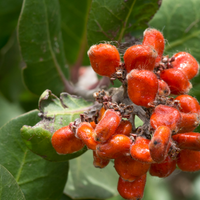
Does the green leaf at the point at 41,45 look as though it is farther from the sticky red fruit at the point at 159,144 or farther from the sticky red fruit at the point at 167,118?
the sticky red fruit at the point at 159,144

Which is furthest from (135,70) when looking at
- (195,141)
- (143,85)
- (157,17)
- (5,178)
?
(157,17)

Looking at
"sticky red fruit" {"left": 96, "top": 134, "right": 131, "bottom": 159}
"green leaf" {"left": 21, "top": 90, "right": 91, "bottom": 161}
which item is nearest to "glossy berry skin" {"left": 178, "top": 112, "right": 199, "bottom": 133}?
"sticky red fruit" {"left": 96, "top": 134, "right": 131, "bottom": 159}

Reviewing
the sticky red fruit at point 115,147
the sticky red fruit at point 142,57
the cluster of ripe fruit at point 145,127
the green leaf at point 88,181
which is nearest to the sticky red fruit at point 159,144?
the cluster of ripe fruit at point 145,127

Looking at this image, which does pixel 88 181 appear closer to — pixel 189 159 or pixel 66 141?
pixel 66 141

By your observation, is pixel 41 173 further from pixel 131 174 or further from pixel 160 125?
pixel 160 125

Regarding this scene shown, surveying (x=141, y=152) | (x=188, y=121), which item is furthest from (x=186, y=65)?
(x=141, y=152)

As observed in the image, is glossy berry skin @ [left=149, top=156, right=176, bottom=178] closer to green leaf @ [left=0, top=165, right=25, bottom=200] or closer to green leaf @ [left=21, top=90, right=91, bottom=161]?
green leaf @ [left=21, top=90, right=91, bottom=161]
